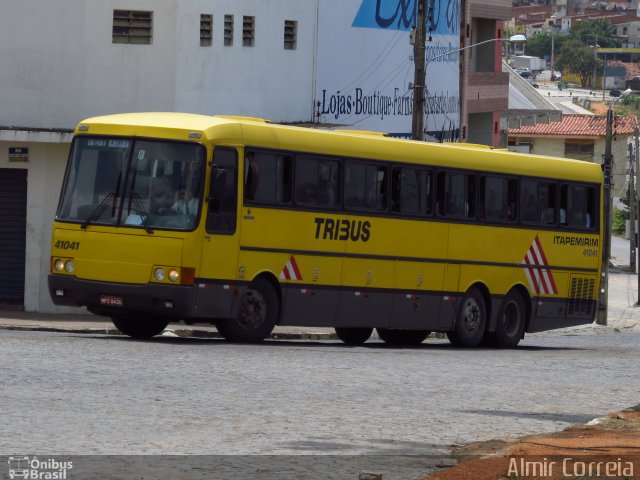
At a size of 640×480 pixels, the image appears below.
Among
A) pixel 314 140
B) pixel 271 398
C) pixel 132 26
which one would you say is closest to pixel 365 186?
pixel 314 140

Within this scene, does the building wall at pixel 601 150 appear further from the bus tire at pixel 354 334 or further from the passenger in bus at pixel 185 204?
the passenger in bus at pixel 185 204

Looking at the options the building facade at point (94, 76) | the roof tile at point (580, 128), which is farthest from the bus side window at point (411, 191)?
the roof tile at point (580, 128)

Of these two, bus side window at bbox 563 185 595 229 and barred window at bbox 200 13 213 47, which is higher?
barred window at bbox 200 13 213 47

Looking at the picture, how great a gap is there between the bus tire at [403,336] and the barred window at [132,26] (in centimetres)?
946

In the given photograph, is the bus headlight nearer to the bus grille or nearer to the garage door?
the bus grille

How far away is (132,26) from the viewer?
104ft

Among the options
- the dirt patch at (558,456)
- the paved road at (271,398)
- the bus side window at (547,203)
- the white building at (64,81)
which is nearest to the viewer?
the dirt patch at (558,456)

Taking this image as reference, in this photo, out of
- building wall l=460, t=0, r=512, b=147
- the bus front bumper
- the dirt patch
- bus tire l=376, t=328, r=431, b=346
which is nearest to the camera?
Answer: the dirt patch

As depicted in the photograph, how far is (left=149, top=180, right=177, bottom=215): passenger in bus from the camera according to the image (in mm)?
19938

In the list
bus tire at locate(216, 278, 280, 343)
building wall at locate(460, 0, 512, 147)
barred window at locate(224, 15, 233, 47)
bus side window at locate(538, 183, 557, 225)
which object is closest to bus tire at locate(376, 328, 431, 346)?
bus side window at locate(538, 183, 557, 225)

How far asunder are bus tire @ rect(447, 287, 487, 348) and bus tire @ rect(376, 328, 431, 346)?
689 mm

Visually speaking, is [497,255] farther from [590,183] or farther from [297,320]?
[297,320]

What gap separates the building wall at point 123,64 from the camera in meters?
30.5

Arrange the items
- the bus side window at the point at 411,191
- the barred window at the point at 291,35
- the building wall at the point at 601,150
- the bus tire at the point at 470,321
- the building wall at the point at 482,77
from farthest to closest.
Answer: the building wall at the point at 601,150 → the building wall at the point at 482,77 → the barred window at the point at 291,35 → the bus tire at the point at 470,321 → the bus side window at the point at 411,191
